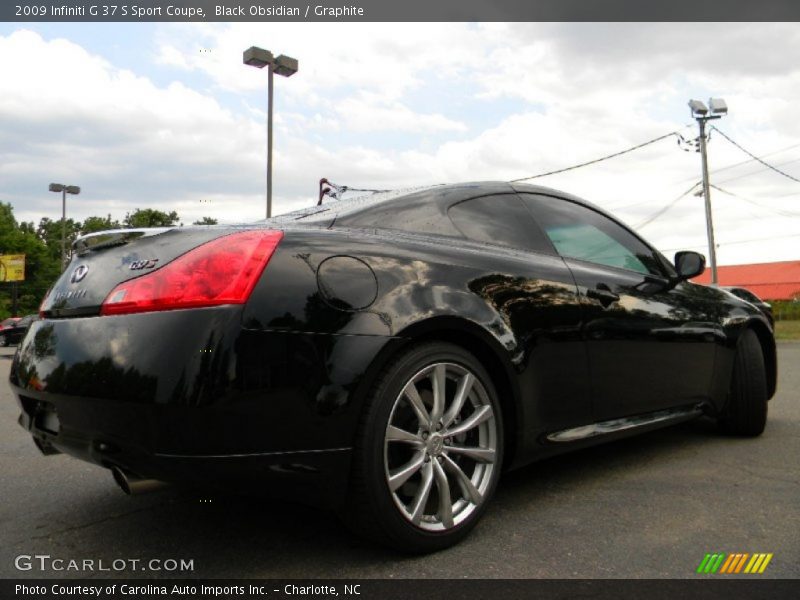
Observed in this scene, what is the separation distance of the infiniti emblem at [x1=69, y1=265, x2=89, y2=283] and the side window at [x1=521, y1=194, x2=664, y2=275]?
1981 mm

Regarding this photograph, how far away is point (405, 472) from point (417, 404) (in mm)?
232

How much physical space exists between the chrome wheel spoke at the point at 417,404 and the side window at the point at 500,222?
857 millimetres

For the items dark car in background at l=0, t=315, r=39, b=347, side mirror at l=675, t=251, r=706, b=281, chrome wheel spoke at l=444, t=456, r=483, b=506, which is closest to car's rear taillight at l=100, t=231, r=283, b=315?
chrome wheel spoke at l=444, t=456, r=483, b=506

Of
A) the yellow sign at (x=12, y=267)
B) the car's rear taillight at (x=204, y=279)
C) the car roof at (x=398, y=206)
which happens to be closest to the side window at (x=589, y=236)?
the car roof at (x=398, y=206)

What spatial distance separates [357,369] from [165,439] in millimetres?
606

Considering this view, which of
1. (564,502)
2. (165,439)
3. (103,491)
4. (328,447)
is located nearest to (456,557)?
(328,447)

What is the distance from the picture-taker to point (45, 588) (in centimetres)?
229

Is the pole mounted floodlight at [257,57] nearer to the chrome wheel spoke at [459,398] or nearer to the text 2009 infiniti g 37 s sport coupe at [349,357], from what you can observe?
the text 2009 infiniti g 37 s sport coupe at [349,357]

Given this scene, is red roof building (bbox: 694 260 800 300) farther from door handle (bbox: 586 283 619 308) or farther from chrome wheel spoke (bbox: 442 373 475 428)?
chrome wheel spoke (bbox: 442 373 475 428)

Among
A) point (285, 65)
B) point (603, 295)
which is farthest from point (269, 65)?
point (603, 295)

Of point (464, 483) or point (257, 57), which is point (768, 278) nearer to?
point (257, 57)

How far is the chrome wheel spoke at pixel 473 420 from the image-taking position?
2633mm

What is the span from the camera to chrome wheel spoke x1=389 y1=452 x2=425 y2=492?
240 centimetres

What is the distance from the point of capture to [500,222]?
10.9 ft
